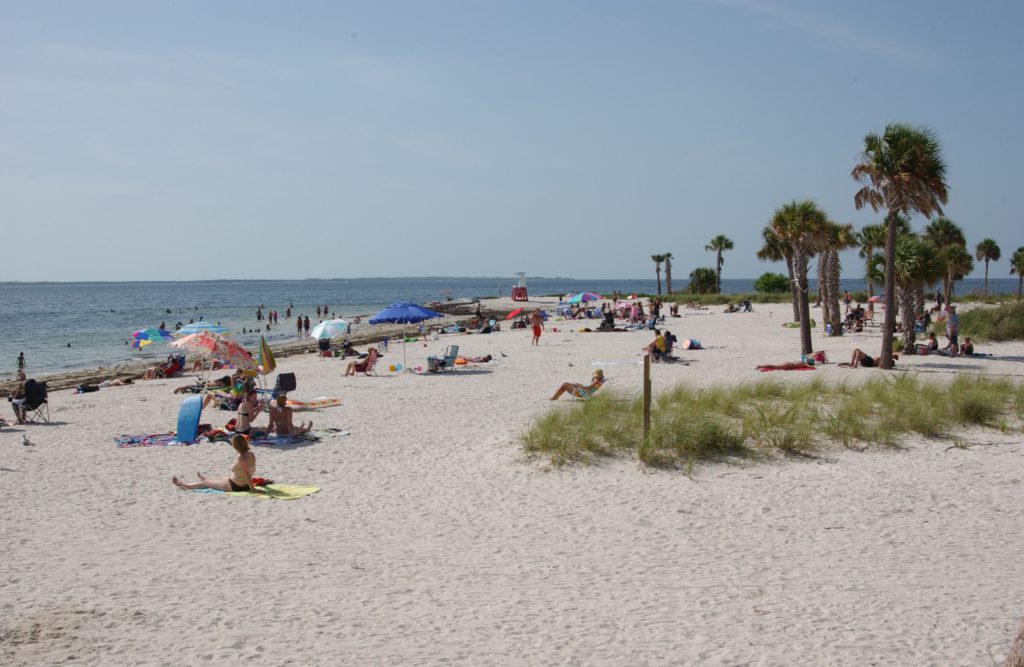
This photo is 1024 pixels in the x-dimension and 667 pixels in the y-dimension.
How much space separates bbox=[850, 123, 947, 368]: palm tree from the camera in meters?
17.5

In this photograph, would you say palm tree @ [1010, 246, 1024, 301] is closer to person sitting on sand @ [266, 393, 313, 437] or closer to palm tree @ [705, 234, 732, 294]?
palm tree @ [705, 234, 732, 294]

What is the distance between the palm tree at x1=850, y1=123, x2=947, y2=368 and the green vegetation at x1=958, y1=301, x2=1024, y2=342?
872cm

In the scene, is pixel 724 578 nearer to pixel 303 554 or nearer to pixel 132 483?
pixel 303 554

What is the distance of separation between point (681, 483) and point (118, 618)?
616 centimetres

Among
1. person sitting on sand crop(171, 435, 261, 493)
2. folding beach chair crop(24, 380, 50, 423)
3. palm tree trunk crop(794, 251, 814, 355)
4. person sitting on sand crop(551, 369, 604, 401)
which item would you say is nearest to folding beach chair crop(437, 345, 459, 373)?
person sitting on sand crop(551, 369, 604, 401)

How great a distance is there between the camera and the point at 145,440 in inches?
489

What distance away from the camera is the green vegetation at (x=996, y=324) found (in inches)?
970

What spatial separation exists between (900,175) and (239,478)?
15.9 meters

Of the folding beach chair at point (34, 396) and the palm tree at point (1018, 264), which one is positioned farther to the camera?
the palm tree at point (1018, 264)

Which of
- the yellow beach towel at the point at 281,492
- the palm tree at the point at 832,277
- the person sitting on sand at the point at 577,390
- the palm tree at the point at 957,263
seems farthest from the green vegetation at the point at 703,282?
the yellow beach towel at the point at 281,492

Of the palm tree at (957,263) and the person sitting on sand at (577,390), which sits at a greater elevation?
the palm tree at (957,263)

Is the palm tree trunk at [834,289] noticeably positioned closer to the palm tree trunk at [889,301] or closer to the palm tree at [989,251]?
the palm tree trunk at [889,301]

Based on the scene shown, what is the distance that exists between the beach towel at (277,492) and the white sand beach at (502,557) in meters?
0.15

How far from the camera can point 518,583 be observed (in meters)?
6.48
